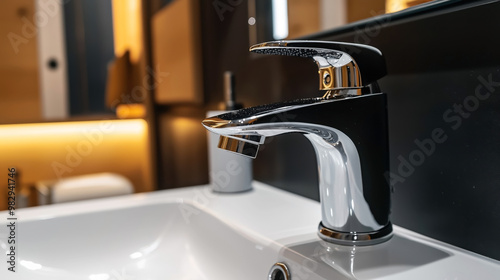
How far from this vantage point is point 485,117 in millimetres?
343

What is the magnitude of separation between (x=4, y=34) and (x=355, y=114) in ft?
3.33

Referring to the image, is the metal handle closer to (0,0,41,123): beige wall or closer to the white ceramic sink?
the white ceramic sink

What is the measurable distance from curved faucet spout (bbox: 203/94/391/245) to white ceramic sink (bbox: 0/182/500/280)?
24 millimetres

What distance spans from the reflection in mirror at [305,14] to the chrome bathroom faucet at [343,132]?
9 cm

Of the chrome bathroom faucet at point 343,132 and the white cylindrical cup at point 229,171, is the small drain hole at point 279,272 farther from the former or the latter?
the white cylindrical cup at point 229,171

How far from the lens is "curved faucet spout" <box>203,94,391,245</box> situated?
35cm

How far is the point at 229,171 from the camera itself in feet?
2.07

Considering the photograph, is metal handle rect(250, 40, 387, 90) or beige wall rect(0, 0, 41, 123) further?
beige wall rect(0, 0, 41, 123)

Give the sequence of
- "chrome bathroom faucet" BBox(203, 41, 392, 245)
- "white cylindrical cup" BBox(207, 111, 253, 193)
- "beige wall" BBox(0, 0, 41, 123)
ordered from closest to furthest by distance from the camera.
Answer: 1. "chrome bathroom faucet" BBox(203, 41, 392, 245)
2. "white cylindrical cup" BBox(207, 111, 253, 193)
3. "beige wall" BBox(0, 0, 41, 123)

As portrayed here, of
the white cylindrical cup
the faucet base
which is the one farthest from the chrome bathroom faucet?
the white cylindrical cup

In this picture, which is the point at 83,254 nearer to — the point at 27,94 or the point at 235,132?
the point at 235,132

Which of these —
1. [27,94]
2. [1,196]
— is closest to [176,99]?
[27,94]

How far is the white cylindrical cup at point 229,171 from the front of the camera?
2.06 ft

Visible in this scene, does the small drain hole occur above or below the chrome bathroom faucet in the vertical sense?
below
